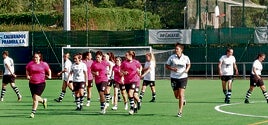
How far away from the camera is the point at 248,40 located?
49125 millimetres

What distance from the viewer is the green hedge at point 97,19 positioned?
2367 inches

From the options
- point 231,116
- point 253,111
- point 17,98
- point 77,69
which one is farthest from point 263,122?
point 17,98

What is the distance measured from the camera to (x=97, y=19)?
2446 inches

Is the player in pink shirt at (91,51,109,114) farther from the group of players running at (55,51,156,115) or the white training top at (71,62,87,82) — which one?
the white training top at (71,62,87,82)

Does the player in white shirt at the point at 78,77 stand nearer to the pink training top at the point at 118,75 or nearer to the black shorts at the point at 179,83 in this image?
the pink training top at the point at 118,75

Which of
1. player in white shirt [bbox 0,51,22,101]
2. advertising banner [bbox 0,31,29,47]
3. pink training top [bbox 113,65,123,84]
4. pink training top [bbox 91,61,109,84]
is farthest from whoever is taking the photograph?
advertising banner [bbox 0,31,29,47]

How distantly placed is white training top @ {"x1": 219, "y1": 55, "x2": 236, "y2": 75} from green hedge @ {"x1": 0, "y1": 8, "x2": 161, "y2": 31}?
102 ft

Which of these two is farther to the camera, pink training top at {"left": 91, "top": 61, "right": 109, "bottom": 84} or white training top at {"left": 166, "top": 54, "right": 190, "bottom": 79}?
pink training top at {"left": 91, "top": 61, "right": 109, "bottom": 84}

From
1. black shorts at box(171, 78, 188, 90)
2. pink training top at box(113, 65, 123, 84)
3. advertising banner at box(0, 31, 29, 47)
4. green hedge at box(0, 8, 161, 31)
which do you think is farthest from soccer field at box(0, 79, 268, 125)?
green hedge at box(0, 8, 161, 31)

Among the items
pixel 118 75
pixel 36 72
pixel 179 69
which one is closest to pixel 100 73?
pixel 118 75

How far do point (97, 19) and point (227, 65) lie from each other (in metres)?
35.3

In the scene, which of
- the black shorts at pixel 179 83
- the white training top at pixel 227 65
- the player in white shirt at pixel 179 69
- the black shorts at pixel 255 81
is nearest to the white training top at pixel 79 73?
the player in white shirt at pixel 179 69

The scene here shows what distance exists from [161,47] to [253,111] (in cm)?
2911

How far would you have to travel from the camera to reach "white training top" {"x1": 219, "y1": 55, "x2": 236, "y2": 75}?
90.7ft
